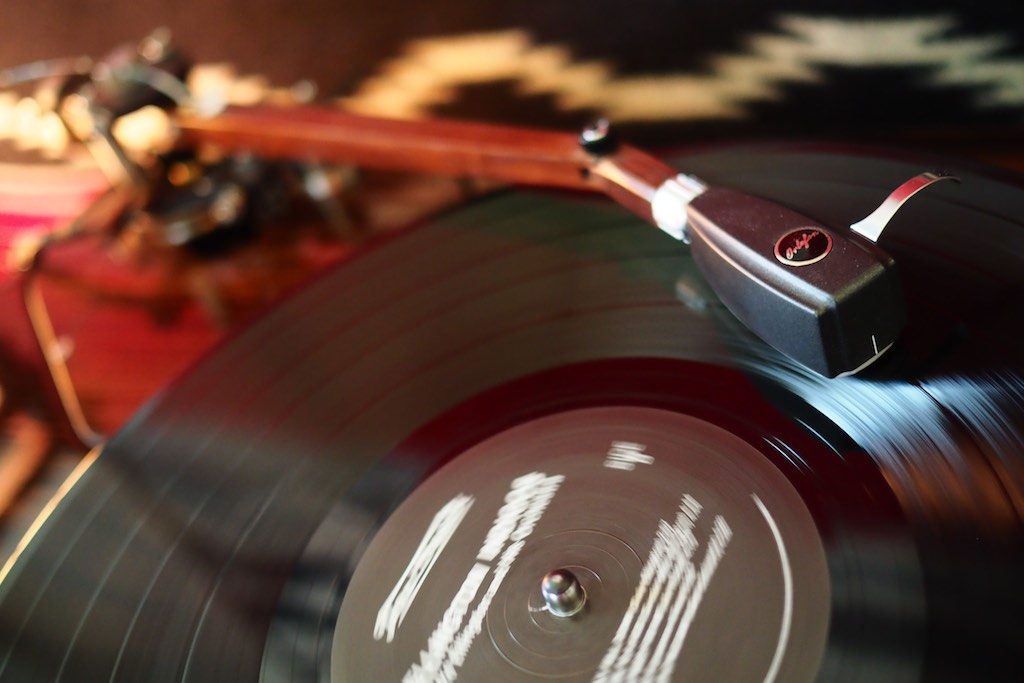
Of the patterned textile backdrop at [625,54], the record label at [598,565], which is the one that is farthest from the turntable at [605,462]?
the patterned textile backdrop at [625,54]

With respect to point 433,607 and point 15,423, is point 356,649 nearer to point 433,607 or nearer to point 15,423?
point 433,607

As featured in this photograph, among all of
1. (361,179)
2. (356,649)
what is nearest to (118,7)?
(361,179)

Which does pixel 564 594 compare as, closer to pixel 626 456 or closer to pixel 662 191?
pixel 626 456

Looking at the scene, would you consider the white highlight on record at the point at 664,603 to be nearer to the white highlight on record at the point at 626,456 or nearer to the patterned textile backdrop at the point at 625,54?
the white highlight on record at the point at 626,456

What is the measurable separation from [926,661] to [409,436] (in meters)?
0.33

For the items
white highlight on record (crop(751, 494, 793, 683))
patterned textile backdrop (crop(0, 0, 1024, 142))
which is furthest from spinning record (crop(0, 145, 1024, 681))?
patterned textile backdrop (crop(0, 0, 1024, 142))

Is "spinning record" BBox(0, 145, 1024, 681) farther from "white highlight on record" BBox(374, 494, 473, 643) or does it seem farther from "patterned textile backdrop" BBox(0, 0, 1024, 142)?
"patterned textile backdrop" BBox(0, 0, 1024, 142)

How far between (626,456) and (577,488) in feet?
0.11

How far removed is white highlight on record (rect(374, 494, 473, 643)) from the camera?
524 millimetres

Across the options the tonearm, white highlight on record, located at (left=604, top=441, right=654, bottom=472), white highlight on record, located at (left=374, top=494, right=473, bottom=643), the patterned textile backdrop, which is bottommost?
white highlight on record, located at (left=374, top=494, right=473, bottom=643)

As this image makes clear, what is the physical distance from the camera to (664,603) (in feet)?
1.60

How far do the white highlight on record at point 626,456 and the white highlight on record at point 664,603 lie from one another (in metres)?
0.04

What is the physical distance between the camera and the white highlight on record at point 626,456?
554 millimetres

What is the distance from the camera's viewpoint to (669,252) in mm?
671
